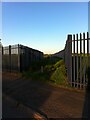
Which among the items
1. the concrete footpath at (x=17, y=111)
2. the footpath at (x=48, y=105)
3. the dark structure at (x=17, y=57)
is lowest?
the concrete footpath at (x=17, y=111)

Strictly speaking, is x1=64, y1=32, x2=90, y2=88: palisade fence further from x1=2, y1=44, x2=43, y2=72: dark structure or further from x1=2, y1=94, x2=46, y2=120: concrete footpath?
x1=2, y1=44, x2=43, y2=72: dark structure

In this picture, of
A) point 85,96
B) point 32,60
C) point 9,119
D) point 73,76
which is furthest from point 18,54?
point 9,119

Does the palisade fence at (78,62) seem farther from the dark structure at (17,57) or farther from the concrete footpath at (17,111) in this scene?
the dark structure at (17,57)

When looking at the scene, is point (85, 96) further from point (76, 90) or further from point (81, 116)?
point (81, 116)

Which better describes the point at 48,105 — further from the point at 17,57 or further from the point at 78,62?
the point at 17,57

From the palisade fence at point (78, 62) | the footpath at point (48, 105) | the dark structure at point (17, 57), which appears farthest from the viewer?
the dark structure at point (17, 57)

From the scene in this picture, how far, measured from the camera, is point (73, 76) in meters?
10.7

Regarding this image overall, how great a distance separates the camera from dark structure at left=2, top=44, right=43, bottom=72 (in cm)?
2000

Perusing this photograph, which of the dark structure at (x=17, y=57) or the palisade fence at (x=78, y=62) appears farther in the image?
the dark structure at (x=17, y=57)

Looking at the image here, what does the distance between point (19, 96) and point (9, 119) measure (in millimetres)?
3029

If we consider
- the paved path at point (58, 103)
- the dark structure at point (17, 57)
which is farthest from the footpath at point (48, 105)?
the dark structure at point (17, 57)

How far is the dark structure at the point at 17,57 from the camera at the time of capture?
65.6 ft

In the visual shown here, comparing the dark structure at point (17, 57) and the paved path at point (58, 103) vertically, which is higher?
the dark structure at point (17, 57)

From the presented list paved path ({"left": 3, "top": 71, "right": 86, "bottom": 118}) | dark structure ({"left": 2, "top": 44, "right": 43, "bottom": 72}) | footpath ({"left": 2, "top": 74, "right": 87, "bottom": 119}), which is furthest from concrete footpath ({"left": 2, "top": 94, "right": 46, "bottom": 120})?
dark structure ({"left": 2, "top": 44, "right": 43, "bottom": 72})
